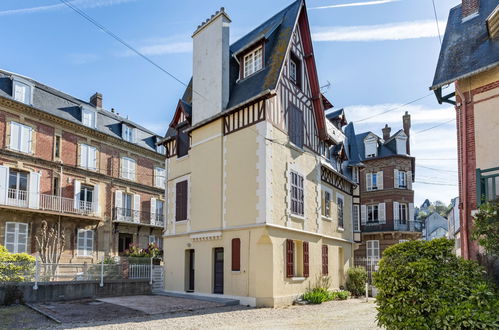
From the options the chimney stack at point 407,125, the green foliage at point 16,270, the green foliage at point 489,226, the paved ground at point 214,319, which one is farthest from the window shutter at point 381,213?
the green foliage at point 16,270

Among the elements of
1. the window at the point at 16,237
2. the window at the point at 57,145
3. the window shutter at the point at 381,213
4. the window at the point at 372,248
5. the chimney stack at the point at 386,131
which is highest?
the chimney stack at the point at 386,131

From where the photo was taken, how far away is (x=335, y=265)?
65.1 ft

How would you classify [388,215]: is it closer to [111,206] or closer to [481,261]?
[111,206]

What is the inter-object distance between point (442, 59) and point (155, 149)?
74.7 feet

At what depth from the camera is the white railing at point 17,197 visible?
2061 cm

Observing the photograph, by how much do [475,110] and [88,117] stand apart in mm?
22074

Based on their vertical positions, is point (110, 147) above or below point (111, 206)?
above

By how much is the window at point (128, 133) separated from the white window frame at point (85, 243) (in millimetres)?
6831

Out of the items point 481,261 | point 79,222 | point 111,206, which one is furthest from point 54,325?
point 111,206

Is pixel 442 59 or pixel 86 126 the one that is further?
pixel 86 126

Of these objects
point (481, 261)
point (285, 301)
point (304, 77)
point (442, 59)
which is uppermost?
point (304, 77)

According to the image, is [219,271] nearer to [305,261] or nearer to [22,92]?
[305,261]

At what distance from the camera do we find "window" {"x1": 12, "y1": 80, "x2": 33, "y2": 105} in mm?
21281

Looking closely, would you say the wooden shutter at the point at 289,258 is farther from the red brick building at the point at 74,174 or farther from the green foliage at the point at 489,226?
the red brick building at the point at 74,174
